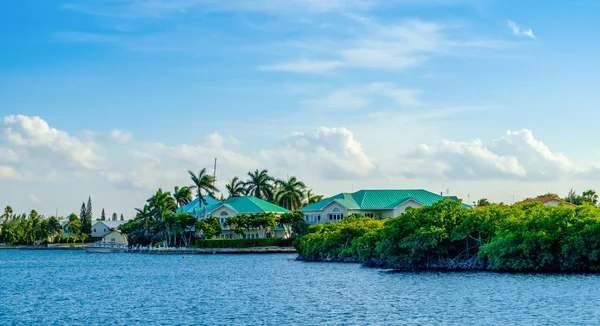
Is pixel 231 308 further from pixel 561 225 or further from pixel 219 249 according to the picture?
pixel 219 249

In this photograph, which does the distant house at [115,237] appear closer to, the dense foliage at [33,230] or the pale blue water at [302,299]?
the dense foliage at [33,230]

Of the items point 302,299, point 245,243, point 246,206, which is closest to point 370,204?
point 246,206

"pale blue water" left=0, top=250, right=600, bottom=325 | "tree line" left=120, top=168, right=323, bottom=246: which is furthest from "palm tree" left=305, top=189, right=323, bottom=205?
"pale blue water" left=0, top=250, right=600, bottom=325

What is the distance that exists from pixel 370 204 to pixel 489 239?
5447cm

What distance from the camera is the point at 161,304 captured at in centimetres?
4722

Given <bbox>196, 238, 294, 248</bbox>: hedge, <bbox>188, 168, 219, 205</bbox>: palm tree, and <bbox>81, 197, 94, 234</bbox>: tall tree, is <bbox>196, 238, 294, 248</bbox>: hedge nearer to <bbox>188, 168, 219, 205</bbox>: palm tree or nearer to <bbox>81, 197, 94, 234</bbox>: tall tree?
<bbox>188, 168, 219, 205</bbox>: palm tree

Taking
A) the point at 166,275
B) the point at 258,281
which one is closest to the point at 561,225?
the point at 258,281

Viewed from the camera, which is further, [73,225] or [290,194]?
[73,225]

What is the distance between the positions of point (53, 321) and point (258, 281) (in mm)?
23567

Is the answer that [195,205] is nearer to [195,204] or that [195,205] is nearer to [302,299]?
[195,204]

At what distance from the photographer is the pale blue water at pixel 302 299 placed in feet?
129

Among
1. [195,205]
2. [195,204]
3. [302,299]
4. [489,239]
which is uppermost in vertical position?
[195,204]

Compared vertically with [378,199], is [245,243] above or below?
below

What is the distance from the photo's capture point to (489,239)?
67875 millimetres
